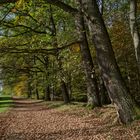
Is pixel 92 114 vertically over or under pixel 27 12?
under

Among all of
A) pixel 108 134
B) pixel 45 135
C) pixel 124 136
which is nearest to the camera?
pixel 124 136

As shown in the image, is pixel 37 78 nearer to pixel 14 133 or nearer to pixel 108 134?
pixel 14 133

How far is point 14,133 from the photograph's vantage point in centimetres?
1439

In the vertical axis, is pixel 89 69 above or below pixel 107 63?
above

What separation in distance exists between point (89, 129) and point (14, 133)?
144 inches

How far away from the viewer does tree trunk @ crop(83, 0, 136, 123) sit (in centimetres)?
1188

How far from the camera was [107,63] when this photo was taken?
39.8 ft

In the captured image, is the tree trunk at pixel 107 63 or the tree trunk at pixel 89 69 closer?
the tree trunk at pixel 107 63

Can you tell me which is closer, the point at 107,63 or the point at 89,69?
the point at 107,63

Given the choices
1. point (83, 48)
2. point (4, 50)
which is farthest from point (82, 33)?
point (4, 50)

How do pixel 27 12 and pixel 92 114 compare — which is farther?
pixel 27 12

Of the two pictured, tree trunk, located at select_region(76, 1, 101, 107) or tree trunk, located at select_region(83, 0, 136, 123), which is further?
tree trunk, located at select_region(76, 1, 101, 107)

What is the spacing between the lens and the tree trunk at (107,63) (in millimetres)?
11883

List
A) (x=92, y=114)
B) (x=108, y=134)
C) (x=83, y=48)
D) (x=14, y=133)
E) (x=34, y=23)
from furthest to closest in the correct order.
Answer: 1. (x=34, y=23)
2. (x=83, y=48)
3. (x=92, y=114)
4. (x=14, y=133)
5. (x=108, y=134)
